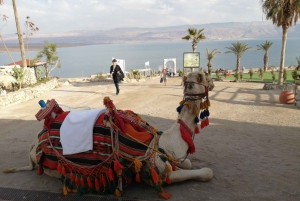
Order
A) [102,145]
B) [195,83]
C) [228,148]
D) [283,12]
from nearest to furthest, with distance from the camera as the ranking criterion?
[102,145]
[195,83]
[228,148]
[283,12]

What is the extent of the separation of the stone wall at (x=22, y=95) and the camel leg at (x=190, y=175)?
10675 mm

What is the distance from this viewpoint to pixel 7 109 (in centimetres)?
1202

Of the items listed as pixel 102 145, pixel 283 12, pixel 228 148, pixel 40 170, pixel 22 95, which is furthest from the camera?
pixel 283 12

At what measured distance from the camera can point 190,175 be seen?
13.9 feet

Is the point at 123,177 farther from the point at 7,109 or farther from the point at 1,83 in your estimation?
the point at 1,83

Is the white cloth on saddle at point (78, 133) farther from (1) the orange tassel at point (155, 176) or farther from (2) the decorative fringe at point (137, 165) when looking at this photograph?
(1) the orange tassel at point (155, 176)

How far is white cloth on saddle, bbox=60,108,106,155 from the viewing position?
412 cm

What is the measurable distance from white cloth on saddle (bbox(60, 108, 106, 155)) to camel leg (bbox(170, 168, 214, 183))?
4.24 feet

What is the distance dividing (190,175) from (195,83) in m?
1.38

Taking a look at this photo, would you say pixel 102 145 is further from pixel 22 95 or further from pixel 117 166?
pixel 22 95

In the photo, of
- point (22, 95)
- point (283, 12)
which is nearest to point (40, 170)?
point (22, 95)

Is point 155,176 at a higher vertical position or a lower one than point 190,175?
higher

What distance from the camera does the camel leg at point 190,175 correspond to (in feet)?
13.7

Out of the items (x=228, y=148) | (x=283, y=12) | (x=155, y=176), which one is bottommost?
(x=228, y=148)
